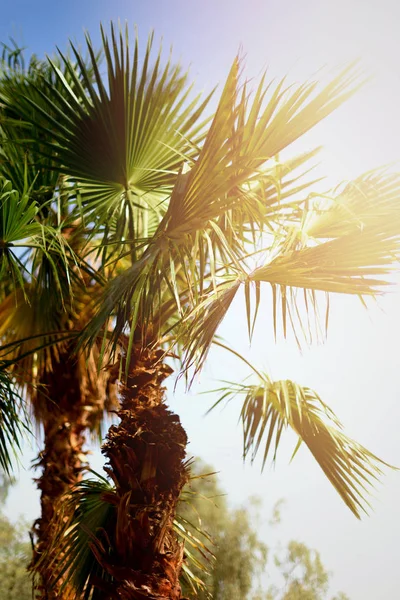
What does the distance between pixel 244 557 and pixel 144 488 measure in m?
12.4

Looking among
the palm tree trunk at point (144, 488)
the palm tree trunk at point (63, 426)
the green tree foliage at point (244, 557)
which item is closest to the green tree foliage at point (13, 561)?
the green tree foliage at point (244, 557)

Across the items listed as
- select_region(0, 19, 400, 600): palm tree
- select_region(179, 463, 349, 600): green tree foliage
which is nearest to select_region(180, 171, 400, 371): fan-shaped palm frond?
select_region(0, 19, 400, 600): palm tree

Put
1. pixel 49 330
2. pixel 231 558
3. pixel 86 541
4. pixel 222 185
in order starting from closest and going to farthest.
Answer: pixel 222 185 < pixel 86 541 < pixel 49 330 < pixel 231 558

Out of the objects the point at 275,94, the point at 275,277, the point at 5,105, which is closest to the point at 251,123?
the point at 275,94

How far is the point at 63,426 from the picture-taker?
455cm

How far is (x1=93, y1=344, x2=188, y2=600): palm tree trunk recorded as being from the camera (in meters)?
2.74

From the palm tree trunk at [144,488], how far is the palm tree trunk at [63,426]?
1211 millimetres

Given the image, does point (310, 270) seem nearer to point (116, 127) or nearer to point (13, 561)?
point (116, 127)

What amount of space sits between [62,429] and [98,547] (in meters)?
1.60

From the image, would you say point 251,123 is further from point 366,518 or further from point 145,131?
point 366,518

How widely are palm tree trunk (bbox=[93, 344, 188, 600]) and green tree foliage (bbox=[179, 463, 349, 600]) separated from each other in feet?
32.0

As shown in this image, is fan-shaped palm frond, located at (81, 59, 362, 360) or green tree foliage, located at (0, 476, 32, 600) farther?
green tree foliage, located at (0, 476, 32, 600)

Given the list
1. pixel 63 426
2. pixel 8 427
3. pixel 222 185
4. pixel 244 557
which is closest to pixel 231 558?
pixel 244 557

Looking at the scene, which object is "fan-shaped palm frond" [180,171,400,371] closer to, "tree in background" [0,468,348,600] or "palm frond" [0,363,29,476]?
"palm frond" [0,363,29,476]
